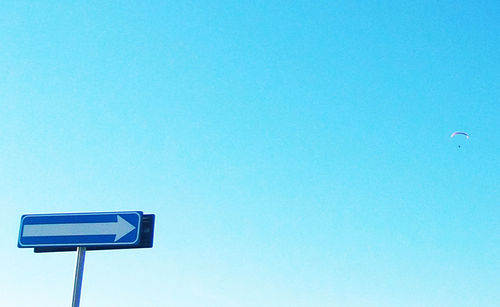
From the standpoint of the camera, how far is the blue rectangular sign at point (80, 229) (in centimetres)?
1164

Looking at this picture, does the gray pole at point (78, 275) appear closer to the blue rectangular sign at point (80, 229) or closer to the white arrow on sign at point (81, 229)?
the blue rectangular sign at point (80, 229)

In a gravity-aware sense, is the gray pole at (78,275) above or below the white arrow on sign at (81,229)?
below

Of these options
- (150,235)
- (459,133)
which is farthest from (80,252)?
(459,133)

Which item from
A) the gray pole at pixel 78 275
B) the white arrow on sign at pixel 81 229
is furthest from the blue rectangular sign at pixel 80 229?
the gray pole at pixel 78 275

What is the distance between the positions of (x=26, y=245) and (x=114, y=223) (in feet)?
5.62

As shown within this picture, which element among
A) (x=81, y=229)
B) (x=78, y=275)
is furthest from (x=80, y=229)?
(x=78, y=275)

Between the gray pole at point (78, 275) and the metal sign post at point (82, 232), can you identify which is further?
the metal sign post at point (82, 232)

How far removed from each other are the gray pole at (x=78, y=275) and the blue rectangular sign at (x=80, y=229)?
20cm

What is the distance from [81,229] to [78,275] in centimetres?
84

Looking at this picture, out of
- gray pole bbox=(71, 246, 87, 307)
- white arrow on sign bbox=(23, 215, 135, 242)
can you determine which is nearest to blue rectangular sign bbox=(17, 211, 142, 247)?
white arrow on sign bbox=(23, 215, 135, 242)

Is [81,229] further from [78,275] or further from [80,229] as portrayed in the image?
[78,275]

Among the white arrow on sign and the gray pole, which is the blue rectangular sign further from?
the gray pole

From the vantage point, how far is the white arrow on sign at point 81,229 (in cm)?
1166

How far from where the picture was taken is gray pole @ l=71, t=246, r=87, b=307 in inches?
450
